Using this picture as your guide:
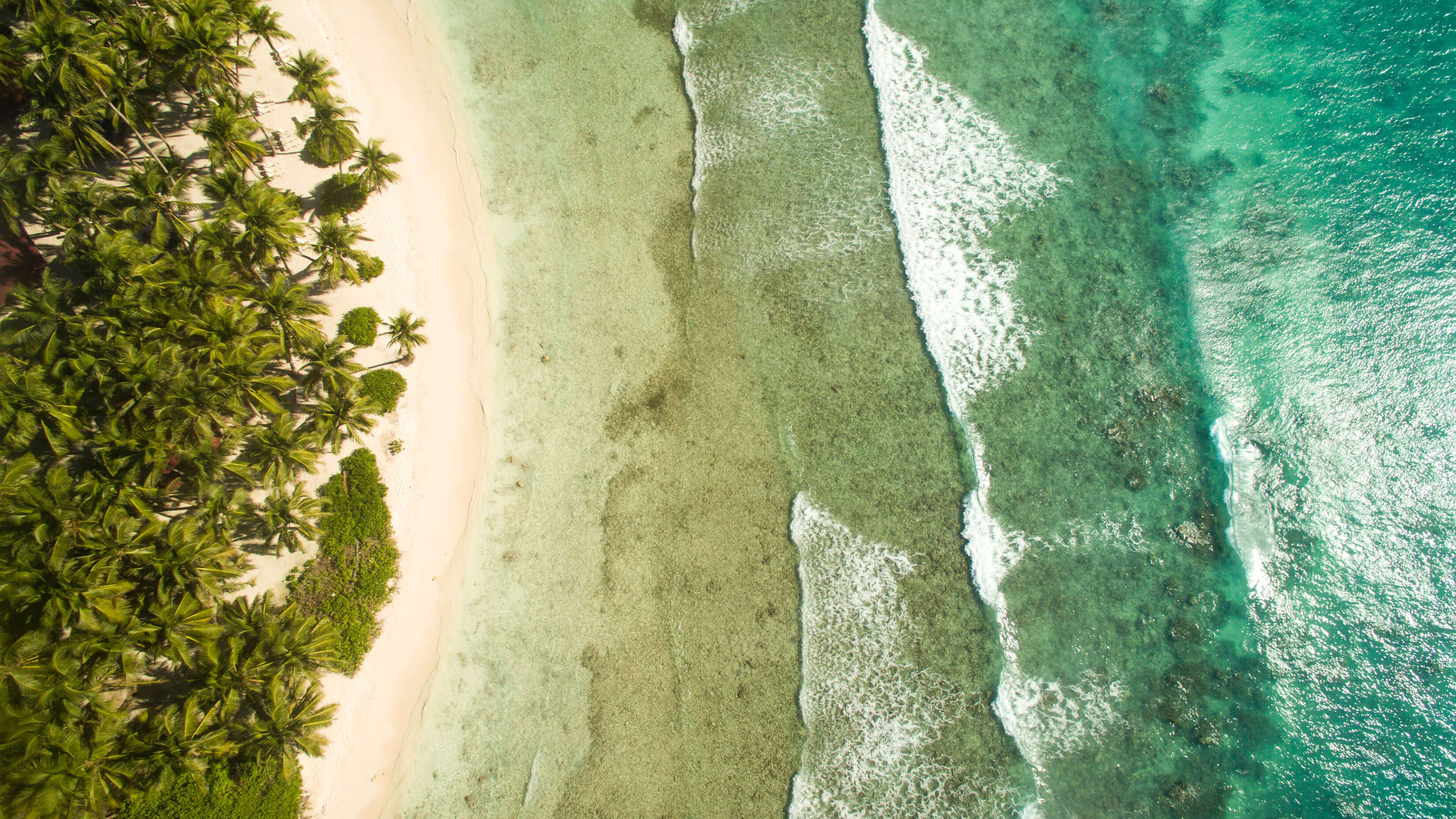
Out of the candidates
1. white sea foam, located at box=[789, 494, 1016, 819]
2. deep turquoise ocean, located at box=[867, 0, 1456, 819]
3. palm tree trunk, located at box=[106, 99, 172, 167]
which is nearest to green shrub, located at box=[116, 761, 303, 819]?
white sea foam, located at box=[789, 494, 1016, 819]

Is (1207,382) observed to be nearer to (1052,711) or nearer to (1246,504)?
(1246,504)

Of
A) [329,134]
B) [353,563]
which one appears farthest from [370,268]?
[353,563]

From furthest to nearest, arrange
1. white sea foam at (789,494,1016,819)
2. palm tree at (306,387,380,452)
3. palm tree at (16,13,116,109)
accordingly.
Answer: white sea foam at (789,494,1016,819)
palm tree at (306,387,380,452)
palm tree at (16,13,116,109)

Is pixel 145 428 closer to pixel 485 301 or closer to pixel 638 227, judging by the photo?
pixel 485 301

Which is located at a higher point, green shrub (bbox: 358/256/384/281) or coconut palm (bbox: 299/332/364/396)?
green shrub (bbox: 358/256/384/281)

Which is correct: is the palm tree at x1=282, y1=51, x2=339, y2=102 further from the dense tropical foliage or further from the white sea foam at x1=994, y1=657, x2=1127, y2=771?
the white sea foam at x1=994, y1=657, x2=1127, y2=771

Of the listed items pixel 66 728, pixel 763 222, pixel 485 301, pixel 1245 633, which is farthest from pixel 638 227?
pixel 1245 633
